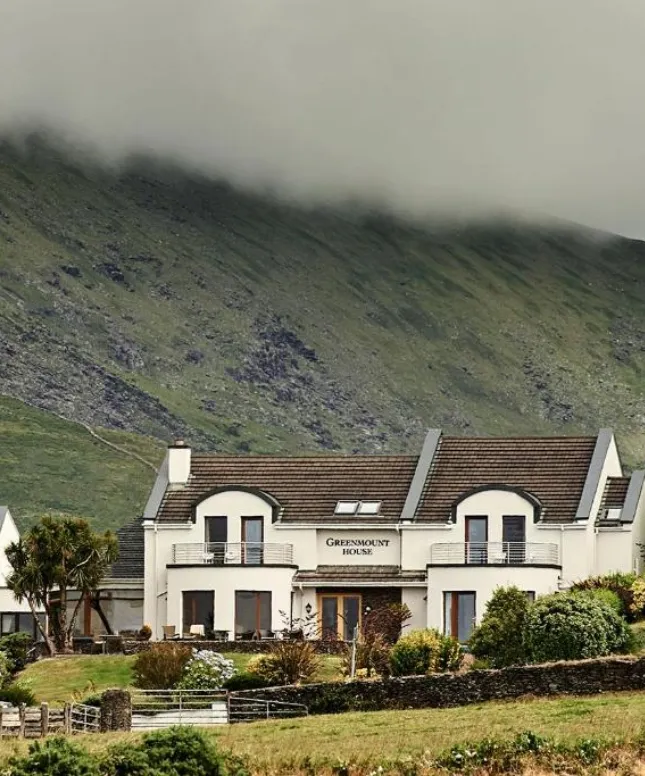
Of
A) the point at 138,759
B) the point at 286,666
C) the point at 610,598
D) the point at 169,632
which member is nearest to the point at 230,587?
the point at 169,632

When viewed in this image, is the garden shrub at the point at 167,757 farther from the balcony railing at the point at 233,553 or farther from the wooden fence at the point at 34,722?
the balcony railing at the point at 233,553

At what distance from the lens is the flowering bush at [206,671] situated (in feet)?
217

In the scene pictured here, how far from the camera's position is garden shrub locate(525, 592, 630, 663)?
64.8 metres

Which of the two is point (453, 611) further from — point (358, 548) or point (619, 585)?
point (619, 585)

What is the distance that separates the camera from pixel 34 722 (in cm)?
5384

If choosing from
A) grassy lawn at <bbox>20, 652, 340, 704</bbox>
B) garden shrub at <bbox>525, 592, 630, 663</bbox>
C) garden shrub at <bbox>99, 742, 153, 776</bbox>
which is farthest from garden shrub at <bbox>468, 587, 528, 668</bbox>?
garden shrub at <bbox>99, 742, 153, 776</bbox>

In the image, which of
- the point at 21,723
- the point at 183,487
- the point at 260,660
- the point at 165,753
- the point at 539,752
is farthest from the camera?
the point at 183,487

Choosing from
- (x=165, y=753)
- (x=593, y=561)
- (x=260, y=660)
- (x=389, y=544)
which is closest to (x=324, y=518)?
(x=389, y=544)

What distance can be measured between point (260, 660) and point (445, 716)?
14.5 m

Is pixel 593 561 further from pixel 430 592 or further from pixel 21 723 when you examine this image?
pixel 21 723

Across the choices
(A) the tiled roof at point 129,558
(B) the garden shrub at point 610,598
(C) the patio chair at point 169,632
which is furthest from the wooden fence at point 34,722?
(A) the tiled roof at point 129,558

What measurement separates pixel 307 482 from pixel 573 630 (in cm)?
2379

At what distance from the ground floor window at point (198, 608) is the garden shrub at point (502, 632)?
13653 millimetres

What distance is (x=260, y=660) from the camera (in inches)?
2645
